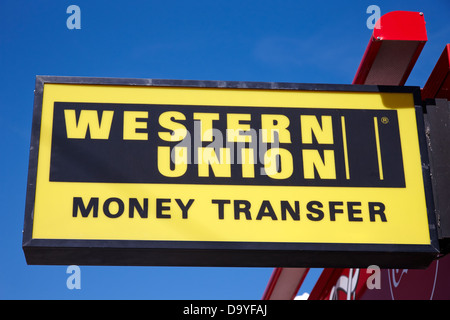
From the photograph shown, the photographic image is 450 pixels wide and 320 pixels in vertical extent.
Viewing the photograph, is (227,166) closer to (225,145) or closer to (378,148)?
(225,145)

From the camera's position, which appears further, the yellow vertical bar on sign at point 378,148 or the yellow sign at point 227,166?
the yellow vertical bar on sign at point 378,148

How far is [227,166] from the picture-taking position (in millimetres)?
3736

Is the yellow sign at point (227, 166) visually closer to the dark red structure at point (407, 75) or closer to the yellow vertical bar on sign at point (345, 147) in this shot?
the yellow vertical bar on sign at point (345, 147)

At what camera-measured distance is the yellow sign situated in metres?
3.52

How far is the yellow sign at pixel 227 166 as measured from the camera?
3.52 m

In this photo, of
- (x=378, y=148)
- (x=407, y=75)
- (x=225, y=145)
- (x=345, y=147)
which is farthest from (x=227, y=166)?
(x=407, y=75)

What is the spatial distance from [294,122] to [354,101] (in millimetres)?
429

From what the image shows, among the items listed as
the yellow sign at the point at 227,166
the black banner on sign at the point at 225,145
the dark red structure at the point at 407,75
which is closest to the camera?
the yellow sign at the point at 227,166

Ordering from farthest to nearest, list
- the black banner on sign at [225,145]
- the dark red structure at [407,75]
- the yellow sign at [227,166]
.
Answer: the dark red structure at [407,75], the black banner on sign at [225,145], the yellow sign at [227,166]

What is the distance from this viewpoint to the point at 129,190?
358 cm

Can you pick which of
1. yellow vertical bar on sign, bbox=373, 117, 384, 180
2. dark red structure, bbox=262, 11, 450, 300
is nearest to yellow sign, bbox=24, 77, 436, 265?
yellow vertical bar on sign, bbox=373, 117, 384, 180

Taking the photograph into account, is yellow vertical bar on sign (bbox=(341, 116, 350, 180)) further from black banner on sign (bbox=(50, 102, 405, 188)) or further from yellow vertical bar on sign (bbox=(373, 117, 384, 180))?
yellow vertical bar on sign (bbox=(373, 117, 384, 180))

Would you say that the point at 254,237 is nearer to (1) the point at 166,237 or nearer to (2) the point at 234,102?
(1) the point at 166,237

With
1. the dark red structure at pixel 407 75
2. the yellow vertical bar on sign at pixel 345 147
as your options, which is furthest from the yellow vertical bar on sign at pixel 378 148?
the dark red structure at pixel 407 75
